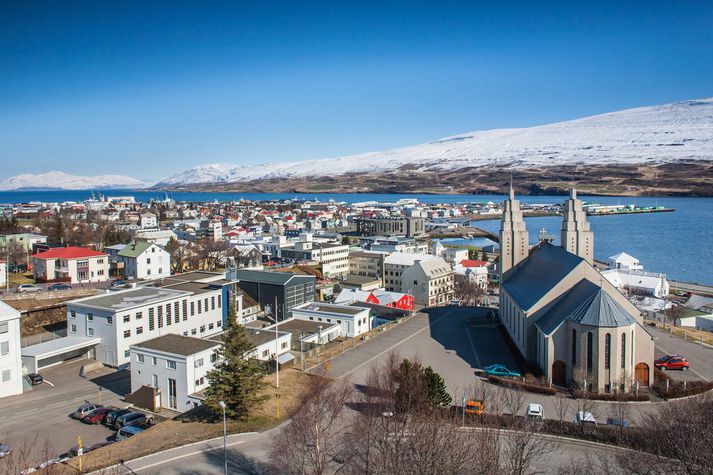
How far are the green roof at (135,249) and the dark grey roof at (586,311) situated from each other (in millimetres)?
17395

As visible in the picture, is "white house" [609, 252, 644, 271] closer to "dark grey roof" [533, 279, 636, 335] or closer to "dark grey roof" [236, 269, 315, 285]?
"dark grey roof" [533, 279, 636, 335]

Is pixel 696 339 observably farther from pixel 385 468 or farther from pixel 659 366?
pixel 385 468

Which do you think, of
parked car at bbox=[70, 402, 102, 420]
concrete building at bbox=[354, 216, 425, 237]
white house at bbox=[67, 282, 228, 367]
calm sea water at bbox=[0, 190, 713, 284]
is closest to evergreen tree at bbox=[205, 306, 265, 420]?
parked car at bbox=[70, 402, 102, 420]

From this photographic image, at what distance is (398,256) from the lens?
2722 cm

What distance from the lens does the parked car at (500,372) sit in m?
12.1

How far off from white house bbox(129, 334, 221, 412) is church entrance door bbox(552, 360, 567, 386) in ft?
24.3

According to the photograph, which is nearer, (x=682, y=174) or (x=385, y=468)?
(x=385, y=468)

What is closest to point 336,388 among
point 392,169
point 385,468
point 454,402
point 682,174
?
point 454,402

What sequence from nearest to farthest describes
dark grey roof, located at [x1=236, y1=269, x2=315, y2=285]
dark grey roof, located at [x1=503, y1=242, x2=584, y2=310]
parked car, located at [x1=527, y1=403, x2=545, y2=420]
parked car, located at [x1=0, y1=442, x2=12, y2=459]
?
1. parked car, located at [x1=0, y1=442, x2=12, y2=459]
2. parked car, located at [x1=527, y1=403, x2=545, y2=420]
3. dark grey roof, located at [x1=503, y1=242, x2=584, y2=310]
4. dark grey roof, located at [x1=236, y1=269, x2=315, y2=285]

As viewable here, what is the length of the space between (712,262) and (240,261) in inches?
1315

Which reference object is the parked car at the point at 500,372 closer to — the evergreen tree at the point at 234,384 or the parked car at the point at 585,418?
the parked car at the point at 585,418

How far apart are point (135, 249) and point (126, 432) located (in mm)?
15780

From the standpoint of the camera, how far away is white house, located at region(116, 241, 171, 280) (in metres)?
23.3

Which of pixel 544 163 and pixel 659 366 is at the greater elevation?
pixel 544 163
